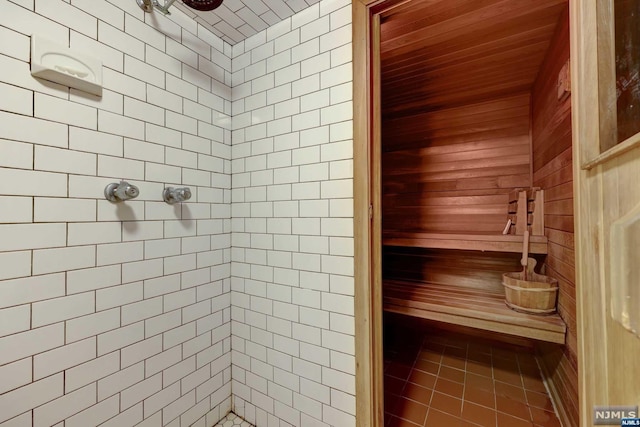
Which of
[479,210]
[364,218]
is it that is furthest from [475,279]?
[364,218]

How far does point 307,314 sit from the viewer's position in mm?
1174

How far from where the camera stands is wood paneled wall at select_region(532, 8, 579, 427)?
1.08 m

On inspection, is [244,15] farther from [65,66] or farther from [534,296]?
[534,296]

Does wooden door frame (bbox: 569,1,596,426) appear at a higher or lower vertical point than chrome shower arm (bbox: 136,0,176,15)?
lower

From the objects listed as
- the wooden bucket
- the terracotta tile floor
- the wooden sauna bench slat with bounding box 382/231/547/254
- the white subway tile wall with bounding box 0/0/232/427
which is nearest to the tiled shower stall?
the white subway tile wall with bounding box 0/0/232/427

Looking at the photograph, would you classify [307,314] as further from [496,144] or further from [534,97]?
[534,97]

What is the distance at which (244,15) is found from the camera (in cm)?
120

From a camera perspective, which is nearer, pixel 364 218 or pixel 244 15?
pixel 364 218

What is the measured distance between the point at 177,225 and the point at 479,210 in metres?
2.10

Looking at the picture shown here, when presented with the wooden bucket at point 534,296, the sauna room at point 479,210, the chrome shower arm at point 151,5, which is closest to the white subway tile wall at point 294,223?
the sauna room at point 479,210

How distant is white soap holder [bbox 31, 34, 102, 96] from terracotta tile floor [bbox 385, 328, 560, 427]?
2047 millimetres

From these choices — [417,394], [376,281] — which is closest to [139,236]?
[376,281]

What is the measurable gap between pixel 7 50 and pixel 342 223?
1.22m

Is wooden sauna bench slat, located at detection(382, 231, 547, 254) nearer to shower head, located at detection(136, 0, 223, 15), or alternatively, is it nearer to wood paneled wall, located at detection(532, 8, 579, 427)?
wood paneled wall, located at detection(532, 8, 579, 427)
